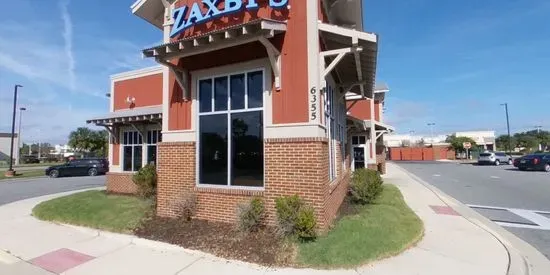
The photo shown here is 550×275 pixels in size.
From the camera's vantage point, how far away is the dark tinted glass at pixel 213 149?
8359mm

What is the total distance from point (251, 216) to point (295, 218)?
1.04 m

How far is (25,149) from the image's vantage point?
107 meters

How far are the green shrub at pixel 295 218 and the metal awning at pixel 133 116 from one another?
751cm

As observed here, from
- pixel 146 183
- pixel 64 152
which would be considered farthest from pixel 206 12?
pixel 64 152

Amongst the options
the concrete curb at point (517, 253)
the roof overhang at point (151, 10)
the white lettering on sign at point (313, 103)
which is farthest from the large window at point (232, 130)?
the concrete curb at point (517, 253)

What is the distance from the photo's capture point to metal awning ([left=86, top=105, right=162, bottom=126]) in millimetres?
12805

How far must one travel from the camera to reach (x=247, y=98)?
26.8 ft

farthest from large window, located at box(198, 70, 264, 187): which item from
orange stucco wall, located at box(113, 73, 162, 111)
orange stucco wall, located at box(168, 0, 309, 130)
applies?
orange stucco wall, located at box(113, 73, 162, 111)

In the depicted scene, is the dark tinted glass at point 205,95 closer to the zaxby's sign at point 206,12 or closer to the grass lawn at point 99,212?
the zaxby's sign at point 206,12

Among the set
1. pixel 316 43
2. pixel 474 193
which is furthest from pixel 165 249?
pixel 474 193

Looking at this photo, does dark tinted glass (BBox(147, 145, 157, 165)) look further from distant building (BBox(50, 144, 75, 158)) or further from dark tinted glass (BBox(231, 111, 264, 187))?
distant building (BBox(50, 144, 75, 158))

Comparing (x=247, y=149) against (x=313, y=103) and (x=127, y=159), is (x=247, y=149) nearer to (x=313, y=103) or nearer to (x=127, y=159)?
(x=313, y=103)

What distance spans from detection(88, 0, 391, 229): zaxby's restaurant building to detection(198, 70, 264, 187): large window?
0.02m

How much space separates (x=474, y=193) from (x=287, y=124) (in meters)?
12.6
